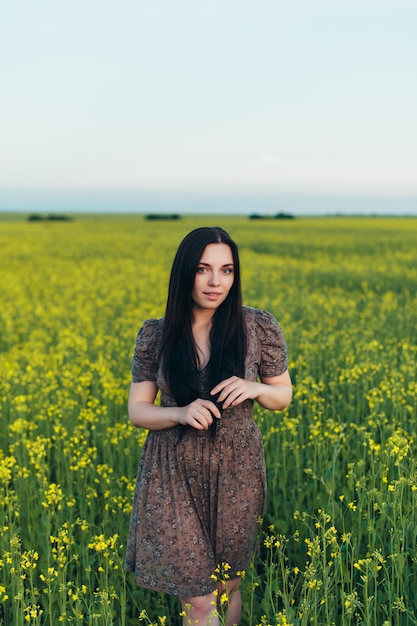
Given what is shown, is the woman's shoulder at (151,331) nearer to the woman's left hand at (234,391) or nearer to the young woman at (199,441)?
the young woman at (199,441)

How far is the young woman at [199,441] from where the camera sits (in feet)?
9.95

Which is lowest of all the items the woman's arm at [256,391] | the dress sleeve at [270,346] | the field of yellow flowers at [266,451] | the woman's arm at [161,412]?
the field of yellow flowers at [266,451]

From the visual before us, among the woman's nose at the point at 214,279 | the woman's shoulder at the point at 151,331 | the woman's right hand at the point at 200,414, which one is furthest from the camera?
the woman's shoulder at the point at 151,331

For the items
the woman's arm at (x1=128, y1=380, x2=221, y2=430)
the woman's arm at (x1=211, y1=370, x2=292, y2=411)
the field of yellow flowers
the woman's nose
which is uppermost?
the woman's nose

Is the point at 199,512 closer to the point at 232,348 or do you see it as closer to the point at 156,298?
the point at 232,348

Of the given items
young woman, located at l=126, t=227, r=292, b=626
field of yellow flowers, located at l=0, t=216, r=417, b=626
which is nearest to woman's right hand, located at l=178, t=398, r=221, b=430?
young woman, located at l=126, t=227, r=292, b=626

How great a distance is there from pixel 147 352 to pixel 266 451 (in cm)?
231

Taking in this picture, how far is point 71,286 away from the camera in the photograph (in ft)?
58.3

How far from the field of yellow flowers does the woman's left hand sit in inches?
22.9

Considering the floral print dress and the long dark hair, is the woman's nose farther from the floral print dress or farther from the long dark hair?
the floral print dress

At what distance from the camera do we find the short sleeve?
10.5 ft

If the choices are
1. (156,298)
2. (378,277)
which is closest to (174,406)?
(156,298)

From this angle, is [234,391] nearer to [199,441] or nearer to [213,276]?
[199,441]

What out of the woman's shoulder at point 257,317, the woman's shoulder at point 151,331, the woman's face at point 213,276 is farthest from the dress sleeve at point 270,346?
the woman's shoulder at point 151,331
